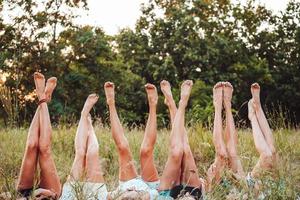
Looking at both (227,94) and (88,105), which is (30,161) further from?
(227,94)

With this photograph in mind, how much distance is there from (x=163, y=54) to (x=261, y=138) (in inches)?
891

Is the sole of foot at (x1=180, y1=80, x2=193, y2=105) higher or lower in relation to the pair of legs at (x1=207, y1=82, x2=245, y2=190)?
higher

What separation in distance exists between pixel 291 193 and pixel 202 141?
362 cm

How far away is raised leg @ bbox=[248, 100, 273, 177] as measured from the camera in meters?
4.32

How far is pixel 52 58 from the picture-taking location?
21203 mm

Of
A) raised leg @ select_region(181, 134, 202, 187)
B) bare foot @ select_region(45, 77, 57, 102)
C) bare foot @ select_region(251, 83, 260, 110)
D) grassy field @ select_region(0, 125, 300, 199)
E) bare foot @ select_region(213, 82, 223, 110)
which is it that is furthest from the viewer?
grassy field @ select_region(0, 125, 300, 199)

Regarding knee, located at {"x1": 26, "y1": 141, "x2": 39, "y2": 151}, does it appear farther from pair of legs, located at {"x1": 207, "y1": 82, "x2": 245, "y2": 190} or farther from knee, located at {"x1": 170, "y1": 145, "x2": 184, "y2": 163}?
pair of legs, located at {"x1": 207, "y1": 82, "x2": 245, "y2": 190}

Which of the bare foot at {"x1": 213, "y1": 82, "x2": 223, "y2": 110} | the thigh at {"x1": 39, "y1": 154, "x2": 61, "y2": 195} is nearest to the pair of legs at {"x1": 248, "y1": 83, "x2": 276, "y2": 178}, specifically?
the bare foot at {"x1": 213, "y1": 82, "x2": 223, "y2": 110}

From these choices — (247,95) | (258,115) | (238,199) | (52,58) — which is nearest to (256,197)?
(238,199)

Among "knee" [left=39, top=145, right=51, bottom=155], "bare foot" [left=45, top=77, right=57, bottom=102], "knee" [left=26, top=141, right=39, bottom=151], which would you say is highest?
"bare foot" [left=45, top=77, right=57, bottom=102]

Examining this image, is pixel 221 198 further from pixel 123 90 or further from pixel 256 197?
→ pixel 123 90

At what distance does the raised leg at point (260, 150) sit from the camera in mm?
4316

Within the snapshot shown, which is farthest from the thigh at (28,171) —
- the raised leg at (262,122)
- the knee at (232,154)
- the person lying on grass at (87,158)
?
the raised leg at (262,122)

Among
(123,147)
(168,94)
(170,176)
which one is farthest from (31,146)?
(168,94)
